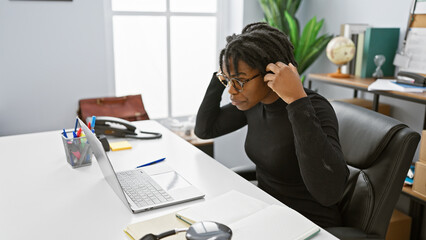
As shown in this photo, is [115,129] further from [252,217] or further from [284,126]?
[252,217]

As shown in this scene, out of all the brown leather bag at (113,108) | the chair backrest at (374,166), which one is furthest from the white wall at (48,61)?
the chair backrest at (374,166)

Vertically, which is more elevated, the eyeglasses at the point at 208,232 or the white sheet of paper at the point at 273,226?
the eyeglasses at the point at 208,232

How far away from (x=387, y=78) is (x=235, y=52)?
4.33 feet

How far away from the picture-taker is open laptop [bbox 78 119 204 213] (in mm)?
1055

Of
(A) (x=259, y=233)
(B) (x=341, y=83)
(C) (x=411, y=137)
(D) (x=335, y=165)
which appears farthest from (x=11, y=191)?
(B) (x=341, y=83)

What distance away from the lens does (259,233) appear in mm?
858

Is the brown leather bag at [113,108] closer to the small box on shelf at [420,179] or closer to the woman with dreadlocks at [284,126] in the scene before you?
the woman with dreadlocks at [284,126]

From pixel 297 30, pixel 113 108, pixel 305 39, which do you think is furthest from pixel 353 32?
pixel 113 108

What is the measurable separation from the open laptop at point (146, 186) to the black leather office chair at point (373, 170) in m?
0.45

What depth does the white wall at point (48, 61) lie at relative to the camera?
101 inches

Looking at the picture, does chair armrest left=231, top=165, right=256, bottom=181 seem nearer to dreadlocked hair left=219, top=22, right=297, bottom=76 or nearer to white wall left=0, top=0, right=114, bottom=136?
dreadlocked hair left=219, top=22, right=297, bottom=76

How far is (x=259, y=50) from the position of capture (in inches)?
47.4

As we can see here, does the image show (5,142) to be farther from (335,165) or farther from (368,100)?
(368,100)

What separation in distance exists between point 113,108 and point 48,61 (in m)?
0.54
